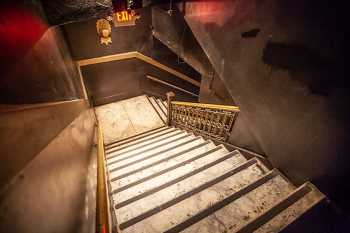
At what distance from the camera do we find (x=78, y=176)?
2.77 meters

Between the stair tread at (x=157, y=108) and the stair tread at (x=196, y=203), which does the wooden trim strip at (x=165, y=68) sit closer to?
the stair tread at (x=157, y=108)

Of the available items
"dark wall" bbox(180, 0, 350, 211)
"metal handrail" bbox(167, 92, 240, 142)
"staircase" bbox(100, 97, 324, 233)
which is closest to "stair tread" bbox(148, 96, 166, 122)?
"metal handrail" bbox(167, 92, 240, 142)

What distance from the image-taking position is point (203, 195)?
2521 millimetres

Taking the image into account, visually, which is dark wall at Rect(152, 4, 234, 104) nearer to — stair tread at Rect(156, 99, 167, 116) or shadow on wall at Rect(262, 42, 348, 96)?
stair tread at Rect(156, 99, 167, 116)

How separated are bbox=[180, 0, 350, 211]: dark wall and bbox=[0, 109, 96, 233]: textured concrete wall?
8.89 feet

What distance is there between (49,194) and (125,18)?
5.48 metres

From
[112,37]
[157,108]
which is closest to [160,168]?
[157,108]

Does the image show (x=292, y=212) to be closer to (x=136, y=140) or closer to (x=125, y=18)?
(x=136, y=140)

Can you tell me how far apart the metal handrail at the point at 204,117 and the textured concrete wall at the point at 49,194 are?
2.76 meters

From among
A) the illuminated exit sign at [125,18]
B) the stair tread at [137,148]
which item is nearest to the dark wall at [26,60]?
the stair tread at [137,148]

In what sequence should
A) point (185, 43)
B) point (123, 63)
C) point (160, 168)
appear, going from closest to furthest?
point (160, 168) → point (185, 43) → point (123, 63)

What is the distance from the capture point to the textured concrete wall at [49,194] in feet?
3.84

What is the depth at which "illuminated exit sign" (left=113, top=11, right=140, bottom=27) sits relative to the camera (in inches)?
215

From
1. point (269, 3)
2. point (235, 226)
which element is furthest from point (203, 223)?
point (269, 3)
